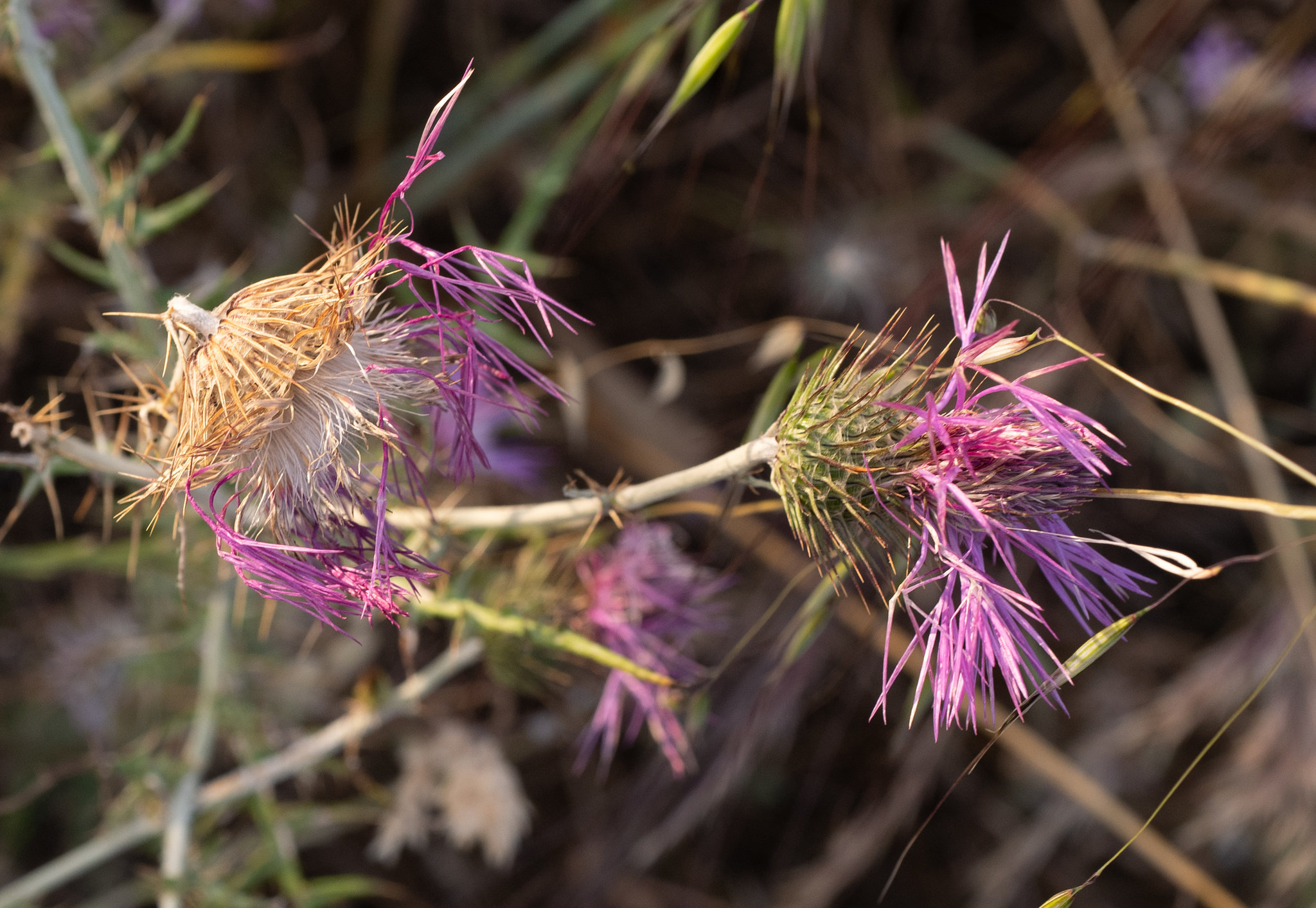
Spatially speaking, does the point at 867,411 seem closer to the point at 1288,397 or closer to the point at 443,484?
the point at 443,484

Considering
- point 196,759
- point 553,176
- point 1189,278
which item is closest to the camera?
point 196,759

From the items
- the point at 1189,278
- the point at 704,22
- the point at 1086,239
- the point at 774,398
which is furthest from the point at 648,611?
the point at 1189,278

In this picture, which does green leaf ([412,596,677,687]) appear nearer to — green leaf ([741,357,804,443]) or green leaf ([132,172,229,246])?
green leaf ([741,357,804,443])

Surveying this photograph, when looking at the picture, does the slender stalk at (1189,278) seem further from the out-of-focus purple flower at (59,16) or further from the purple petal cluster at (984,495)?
the out-of-focus purple flower at (59,16)

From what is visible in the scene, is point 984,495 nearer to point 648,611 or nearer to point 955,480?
point 955,480

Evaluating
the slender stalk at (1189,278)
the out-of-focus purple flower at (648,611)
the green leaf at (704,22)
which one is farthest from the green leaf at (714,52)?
the slender stalk at (1189,278)
